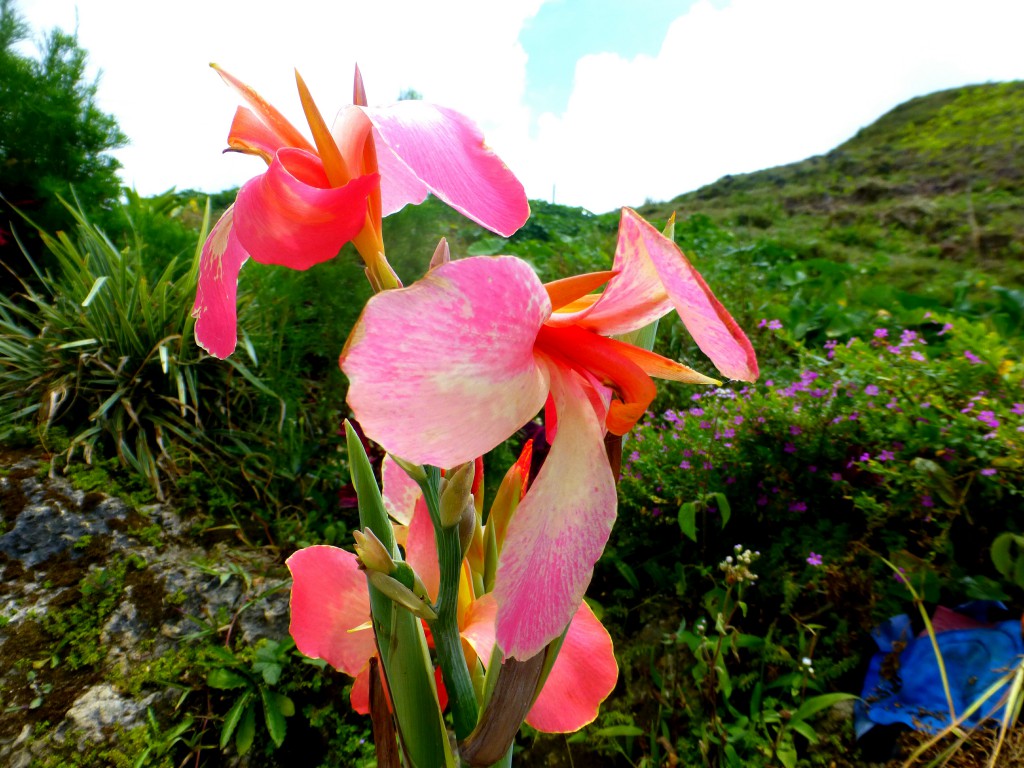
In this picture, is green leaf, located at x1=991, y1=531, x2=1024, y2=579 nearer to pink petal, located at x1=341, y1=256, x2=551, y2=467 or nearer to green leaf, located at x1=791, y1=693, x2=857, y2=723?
green leaf, located at x1=791, y1=693, x2=857, y2=723

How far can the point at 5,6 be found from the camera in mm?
3105

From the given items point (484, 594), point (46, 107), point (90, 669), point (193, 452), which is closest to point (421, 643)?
point (484, 594)

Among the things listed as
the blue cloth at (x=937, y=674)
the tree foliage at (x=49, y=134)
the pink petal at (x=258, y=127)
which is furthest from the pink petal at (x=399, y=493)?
the tree foliage at (x=49, y=134)

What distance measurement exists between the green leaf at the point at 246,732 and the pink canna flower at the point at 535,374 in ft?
4.25

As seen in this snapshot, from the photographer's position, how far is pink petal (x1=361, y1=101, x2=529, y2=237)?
39 cm

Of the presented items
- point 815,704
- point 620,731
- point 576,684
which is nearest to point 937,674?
point 815,704

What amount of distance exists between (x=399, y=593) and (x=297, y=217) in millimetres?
291

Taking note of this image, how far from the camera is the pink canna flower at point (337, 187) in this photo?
0.39 m

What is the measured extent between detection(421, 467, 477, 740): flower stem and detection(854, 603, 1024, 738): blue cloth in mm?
1206

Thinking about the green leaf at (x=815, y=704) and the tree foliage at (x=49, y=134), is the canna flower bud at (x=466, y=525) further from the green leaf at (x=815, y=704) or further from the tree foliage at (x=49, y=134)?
the tree foliage at (x=49, y=134)

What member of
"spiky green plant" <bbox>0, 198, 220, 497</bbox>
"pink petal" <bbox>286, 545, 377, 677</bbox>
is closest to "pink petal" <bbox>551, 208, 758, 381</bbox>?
"pink petal" <bbox>286, 545, 377, 677</bbox>

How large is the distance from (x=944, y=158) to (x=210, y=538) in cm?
1099

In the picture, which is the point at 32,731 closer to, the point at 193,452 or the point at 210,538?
the point at 210,538

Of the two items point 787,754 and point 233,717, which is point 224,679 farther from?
point 787,754
